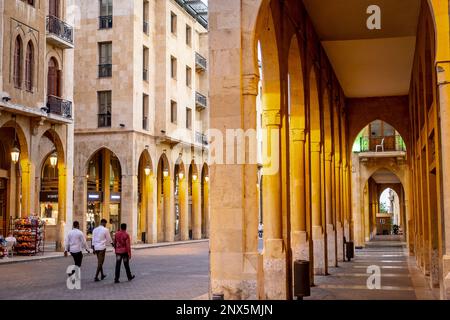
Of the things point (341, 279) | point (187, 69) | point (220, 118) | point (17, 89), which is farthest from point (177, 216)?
point (220, 118)

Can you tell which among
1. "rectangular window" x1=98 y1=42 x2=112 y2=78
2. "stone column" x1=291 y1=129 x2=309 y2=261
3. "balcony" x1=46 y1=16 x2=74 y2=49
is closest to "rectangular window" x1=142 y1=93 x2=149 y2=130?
"rectangular window" x1=98 y1=42 x2=112 y2=78

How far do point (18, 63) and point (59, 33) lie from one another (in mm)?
3723

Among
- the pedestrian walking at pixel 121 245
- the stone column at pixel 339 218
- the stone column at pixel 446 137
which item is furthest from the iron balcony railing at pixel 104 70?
the stone column at pixel 446 137

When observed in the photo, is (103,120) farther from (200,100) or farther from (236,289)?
(236,289)

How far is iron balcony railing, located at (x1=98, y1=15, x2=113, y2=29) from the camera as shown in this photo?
4041 cm

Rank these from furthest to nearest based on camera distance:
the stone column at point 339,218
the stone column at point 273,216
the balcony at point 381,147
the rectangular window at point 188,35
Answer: the rectangular window at point 188,35, the balcony at point 381,147, the stone column at point 339,218, the stone column at point 273,216

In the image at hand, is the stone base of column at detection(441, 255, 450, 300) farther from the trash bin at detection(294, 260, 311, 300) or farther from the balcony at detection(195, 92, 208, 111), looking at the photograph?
the balcony at detection(195, 92, 208, 111)

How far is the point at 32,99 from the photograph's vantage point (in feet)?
96.9

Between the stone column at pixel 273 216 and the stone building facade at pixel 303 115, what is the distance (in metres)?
0.02

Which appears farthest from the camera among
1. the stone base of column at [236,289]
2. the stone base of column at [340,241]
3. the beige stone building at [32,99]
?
the beige stone building at [32,99]

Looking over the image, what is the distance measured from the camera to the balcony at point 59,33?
31.2 meters

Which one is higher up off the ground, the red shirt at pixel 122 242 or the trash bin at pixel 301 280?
the red shirt at pixel 122 242

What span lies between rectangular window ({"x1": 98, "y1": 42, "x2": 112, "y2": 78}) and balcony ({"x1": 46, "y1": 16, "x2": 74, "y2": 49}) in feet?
23.8

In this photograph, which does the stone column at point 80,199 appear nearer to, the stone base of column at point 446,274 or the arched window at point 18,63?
the arched window at point 18,63
